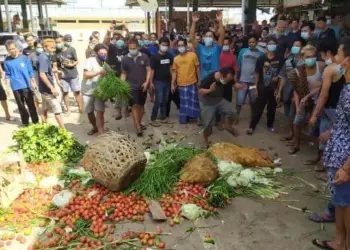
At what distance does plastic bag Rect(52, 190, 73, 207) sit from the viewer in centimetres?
457

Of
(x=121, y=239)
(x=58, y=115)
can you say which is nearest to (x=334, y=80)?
(x=121, y=239)

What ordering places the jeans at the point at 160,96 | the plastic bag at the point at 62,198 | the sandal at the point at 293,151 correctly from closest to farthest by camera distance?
the plastic bag at the point at 62,198, the sandal at the point at 293,151, the jeans at the point at 160,96

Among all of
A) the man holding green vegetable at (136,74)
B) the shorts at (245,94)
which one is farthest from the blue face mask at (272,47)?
the man holding green vegetable at (136,74)

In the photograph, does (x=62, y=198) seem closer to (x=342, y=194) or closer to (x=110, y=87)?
(x=110, y=87)

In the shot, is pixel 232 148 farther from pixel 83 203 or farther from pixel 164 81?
pixel 164 81

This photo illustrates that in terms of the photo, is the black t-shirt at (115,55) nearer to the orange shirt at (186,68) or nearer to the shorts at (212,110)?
the orange shirt at (186,68)

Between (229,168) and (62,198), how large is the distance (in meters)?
2.33

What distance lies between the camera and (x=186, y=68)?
811 cm

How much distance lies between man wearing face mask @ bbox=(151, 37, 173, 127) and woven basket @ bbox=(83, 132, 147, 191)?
11.8 feet

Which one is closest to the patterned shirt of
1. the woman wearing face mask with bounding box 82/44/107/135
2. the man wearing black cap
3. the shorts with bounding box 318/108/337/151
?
the shorts with bounding box 318/108/337/151

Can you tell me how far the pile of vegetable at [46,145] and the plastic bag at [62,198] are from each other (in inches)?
56.9

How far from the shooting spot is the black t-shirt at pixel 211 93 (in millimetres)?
6508

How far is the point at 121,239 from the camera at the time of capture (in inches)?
156

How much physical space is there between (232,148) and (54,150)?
9.52 ft
